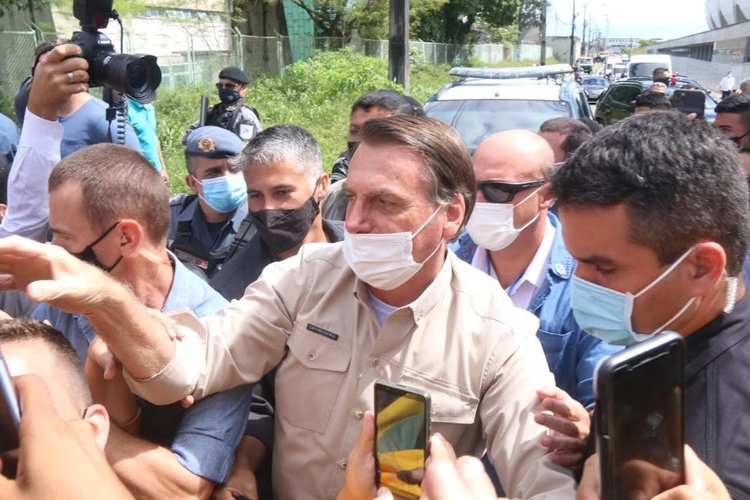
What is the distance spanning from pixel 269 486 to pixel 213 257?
172 centimetres

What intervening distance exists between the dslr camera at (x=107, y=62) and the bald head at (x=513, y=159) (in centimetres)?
147

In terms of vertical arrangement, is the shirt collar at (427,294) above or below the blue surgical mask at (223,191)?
above

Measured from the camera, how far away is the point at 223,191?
394 centimetres

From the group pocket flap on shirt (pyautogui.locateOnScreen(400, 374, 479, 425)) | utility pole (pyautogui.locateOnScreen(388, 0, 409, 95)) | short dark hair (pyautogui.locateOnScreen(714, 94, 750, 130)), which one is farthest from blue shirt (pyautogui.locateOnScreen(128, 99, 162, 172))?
utility pole (pyautogui.locateOnScreen(388, 0, 409, 95))

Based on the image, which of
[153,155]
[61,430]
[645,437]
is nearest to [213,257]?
[153,155]

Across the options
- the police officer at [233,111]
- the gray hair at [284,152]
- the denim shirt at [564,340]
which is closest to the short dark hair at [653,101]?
the police officer at [233,111]

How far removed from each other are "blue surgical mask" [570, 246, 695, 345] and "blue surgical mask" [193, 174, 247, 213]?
2358 mm

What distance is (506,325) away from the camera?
189 centimetres

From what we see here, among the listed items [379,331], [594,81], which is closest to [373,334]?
→ [379,331]

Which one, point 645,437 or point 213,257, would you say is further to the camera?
point 213,257

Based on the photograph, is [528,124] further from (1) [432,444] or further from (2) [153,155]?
(1) [432,444]

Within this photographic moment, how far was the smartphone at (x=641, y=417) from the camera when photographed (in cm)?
107

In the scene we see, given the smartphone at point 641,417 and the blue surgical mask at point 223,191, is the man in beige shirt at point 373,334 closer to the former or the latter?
the smartphone at point 641,417

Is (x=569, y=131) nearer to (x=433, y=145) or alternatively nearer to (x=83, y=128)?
(x=433, y=145)
